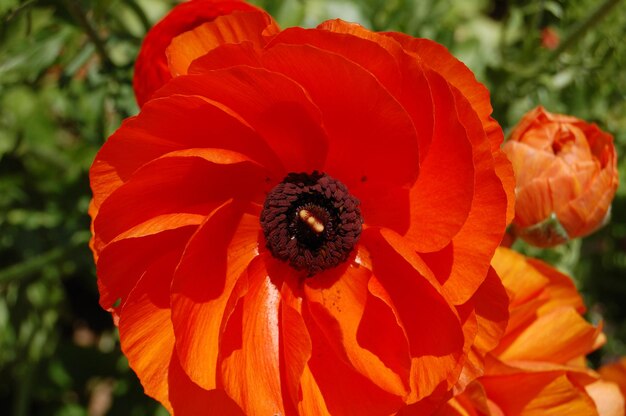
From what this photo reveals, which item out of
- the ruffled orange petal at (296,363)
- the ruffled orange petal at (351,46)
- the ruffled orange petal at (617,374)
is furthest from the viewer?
the ruffled orange petal at (617,374)

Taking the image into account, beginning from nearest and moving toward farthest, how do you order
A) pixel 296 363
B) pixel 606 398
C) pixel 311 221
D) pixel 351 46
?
pixel 351 46
pixel 296 363
pixel 311 221
pixel 606 398

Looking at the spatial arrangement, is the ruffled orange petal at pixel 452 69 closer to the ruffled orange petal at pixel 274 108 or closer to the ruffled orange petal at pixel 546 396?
the ruffled orange petal at pixel 274 108

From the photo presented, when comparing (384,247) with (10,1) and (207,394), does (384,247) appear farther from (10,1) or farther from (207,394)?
(10,1)

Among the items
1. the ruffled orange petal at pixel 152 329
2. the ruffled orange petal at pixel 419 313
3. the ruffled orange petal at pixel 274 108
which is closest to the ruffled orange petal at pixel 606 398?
the ruffled orange petal at pixel 419 313

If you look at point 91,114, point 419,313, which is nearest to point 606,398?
point 419,313

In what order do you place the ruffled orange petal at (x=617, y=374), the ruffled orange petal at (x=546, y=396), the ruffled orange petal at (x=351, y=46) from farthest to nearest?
1. the ruffled orange petal at (x=617, y=374)
2. the ruffled orange petal at (x=546, y=396)
3. the ruffled orange petal at (x=351, y=46)

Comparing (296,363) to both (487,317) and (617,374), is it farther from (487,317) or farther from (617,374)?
(617,374)
